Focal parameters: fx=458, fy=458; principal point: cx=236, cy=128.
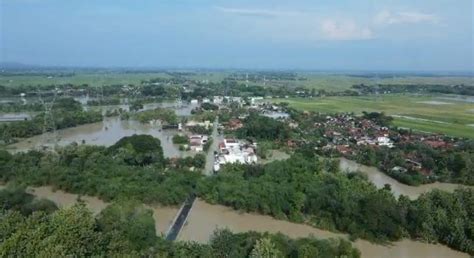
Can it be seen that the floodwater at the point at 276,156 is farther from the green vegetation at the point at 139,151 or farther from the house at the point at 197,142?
the green vegetation at the point at 139,151

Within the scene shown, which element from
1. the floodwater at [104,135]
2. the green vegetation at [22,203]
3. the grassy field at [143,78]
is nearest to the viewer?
the green vegetation at [22,203]

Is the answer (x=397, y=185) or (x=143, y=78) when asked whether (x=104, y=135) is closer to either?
(x=397, y=185)

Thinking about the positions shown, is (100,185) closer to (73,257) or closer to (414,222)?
(73,257)

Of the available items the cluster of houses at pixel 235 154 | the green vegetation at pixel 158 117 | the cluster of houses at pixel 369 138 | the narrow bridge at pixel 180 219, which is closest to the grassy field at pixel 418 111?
the cluster of houses at pixel 369 138

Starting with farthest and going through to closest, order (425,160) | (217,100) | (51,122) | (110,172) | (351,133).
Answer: (217,100) → (51,122) → (351,133) → (425,160) → (110,172)

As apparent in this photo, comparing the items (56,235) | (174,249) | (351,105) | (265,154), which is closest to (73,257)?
(56,235)

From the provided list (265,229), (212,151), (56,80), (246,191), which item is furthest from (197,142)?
(56,80)

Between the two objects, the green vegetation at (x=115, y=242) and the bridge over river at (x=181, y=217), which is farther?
the bridge over river at (x=181, y=217)

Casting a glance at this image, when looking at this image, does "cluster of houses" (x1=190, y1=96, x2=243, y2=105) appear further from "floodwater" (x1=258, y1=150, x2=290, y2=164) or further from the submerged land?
"floodwater" (x1=258, y1=150, x2=290, y2=164)
